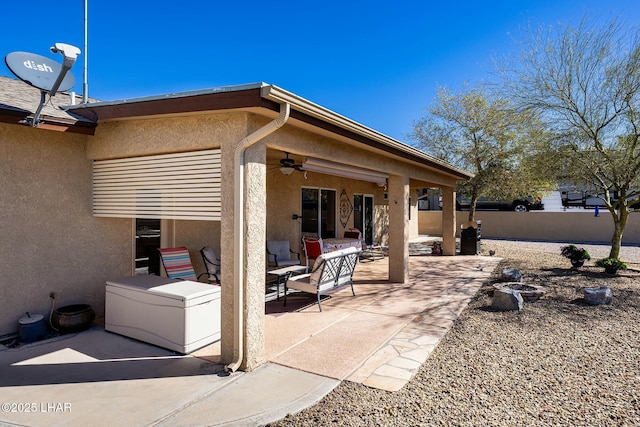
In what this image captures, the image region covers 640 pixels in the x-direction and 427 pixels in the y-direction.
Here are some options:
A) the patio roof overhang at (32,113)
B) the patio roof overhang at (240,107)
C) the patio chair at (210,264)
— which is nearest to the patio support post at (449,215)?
the patio roof overhang at (240,107)

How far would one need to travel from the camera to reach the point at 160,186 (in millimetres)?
5336

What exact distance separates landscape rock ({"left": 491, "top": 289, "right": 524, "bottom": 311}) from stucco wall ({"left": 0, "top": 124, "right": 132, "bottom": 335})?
714cm

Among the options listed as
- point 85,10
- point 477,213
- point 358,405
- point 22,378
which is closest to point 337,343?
point 358,405

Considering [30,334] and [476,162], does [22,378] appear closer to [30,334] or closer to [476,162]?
[30,334]

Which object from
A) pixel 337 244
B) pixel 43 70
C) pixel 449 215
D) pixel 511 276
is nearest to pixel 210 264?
pixel 43 70

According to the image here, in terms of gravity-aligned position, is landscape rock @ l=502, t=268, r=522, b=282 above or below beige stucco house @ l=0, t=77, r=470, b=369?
below

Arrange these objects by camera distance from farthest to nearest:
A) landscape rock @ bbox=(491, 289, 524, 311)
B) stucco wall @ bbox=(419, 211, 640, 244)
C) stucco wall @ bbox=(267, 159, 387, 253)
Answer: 1. stucco wall @ bbox=(419, 211, 640, 244)
2. stucco wall @ bbox=(267, 159, 387, 253)
3. landscape rock @ bbox=(491, 289, 524, 311)

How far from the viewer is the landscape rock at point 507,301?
6883mm

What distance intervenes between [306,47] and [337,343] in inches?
674

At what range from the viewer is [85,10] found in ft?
22.8

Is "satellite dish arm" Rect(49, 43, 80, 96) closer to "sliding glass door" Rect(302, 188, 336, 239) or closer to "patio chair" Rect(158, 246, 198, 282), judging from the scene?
"patio chair" Rect(158, 246, 198, 282)

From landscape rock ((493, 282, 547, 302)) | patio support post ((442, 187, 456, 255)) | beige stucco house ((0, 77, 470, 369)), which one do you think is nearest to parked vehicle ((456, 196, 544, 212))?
patio support post ((442, 187, 456, 255))

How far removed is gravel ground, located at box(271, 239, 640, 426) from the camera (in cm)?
341

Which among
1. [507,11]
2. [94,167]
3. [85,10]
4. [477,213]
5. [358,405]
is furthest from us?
[477,213]
